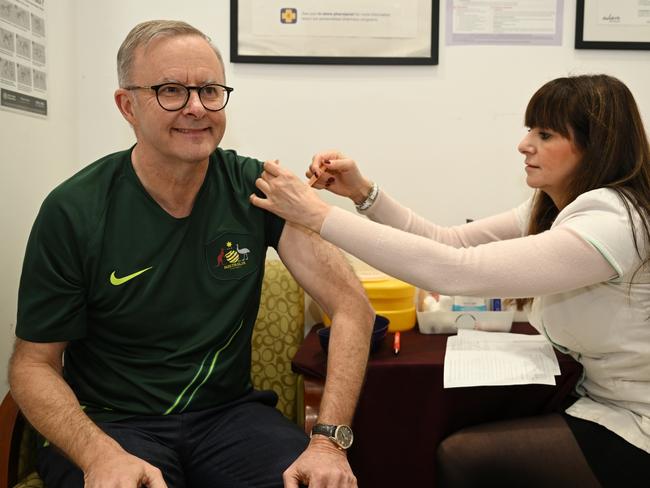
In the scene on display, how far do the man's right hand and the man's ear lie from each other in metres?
0.75

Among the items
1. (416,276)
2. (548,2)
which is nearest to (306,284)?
(416,276)

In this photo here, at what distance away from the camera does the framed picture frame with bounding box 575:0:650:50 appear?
220 cm

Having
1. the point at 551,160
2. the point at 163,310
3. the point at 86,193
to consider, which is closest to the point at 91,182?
the point at 86,193

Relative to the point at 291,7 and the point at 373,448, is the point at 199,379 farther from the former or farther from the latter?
the point at 291,7

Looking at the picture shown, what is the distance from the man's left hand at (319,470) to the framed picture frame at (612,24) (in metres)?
1.68

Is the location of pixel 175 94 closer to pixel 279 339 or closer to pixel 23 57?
pixel 23 57

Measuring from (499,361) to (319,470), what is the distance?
23.5 inches

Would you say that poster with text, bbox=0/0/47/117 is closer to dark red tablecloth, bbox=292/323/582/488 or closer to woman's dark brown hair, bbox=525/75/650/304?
dark red tablecloth, bbox=292/323/582/488

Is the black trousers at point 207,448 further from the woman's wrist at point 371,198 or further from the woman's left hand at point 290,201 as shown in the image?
the woman's wrist at point 371,198

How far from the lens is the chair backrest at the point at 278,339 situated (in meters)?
1.99

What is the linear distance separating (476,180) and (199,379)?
128 cm

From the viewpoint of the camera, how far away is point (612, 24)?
7.24ft

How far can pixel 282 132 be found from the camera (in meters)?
2.24

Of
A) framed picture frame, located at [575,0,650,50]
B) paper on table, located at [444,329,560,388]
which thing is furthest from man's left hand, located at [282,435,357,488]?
framed picture frame, located at [575,0,650,50]
